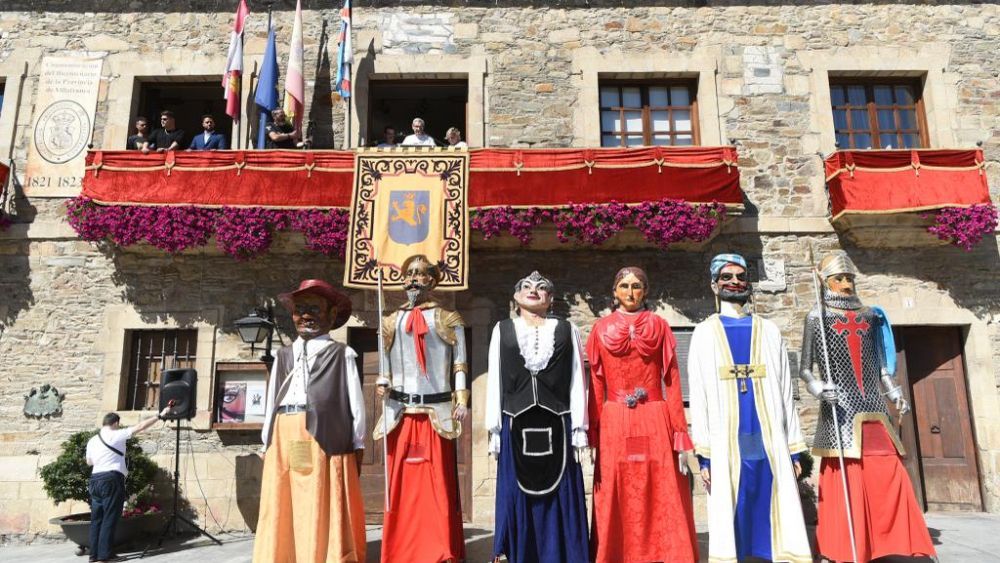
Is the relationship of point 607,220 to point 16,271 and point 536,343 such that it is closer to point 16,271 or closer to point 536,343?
point 536,343

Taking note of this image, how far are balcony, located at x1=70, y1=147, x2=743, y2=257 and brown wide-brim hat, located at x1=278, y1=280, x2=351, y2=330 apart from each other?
7.73 feet

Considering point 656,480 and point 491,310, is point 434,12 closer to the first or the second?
point 491,310

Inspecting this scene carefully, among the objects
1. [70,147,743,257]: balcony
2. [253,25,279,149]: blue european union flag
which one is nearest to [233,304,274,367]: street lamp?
[70,147,743,257]: balcony

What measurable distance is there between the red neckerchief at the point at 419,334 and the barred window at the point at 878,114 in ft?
21.2

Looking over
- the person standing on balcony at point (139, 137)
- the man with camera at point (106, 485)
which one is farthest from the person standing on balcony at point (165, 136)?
the man with camera at point (106, 485)

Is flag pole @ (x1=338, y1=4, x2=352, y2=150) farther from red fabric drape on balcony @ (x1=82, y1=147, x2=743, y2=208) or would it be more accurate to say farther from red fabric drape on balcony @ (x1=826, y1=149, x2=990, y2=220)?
red fabric drape on balcony @ (x1=826, y1=149, x2=990, y2=220)

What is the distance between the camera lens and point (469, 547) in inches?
223

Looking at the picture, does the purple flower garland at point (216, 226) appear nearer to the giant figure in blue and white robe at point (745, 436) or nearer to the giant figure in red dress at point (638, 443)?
the giant figure in red dress at point (638, 443)

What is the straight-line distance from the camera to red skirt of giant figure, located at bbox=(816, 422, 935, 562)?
4.32m

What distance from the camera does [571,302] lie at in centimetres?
794

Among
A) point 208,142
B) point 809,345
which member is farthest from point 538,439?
point 208,142

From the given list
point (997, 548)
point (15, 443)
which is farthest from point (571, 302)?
point (15, 443)

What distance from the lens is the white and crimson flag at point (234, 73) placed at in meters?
8.27

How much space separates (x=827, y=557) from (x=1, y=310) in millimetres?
8980
